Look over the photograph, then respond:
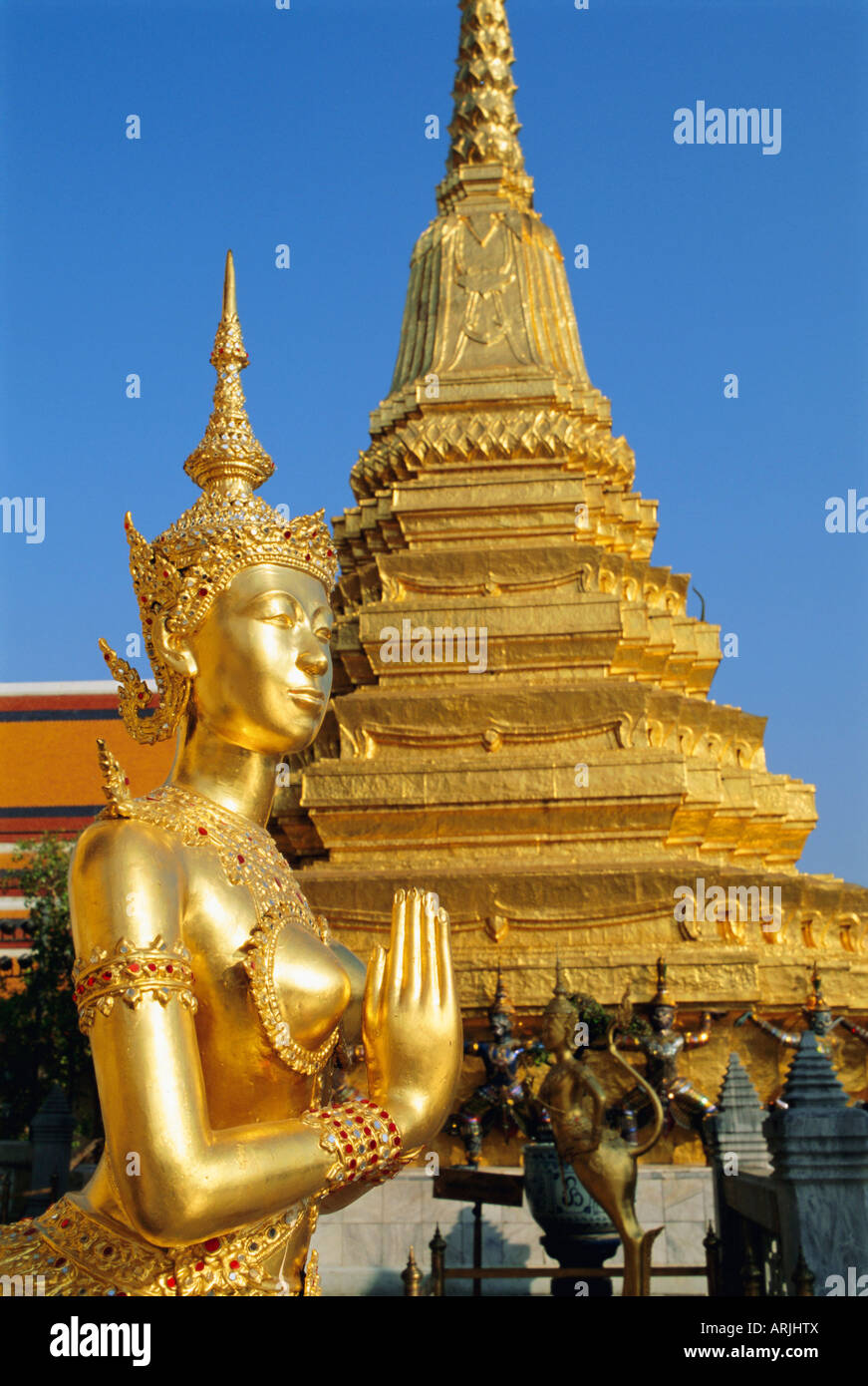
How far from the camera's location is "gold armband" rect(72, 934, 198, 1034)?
11.0 ft

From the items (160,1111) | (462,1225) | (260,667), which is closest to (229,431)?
(260,667)

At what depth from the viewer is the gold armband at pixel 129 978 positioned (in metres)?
3.35

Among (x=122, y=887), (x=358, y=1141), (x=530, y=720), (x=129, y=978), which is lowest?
(x=358, y=1141)

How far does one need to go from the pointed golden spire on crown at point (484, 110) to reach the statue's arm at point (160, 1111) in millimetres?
22818

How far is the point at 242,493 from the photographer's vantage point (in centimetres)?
430

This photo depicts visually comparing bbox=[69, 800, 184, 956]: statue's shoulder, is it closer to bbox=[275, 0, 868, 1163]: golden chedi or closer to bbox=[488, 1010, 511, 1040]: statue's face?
bbox=[488, 1010, 511, 1040]: statue's face

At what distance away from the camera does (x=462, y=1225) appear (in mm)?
12578

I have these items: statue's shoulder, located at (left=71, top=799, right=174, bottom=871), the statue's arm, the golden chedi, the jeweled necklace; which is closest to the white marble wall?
the golden chedi

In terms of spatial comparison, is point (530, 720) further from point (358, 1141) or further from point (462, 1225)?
point (358, 1141)

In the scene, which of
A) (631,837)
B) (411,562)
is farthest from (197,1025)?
(411,562)

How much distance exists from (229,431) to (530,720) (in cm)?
1455
